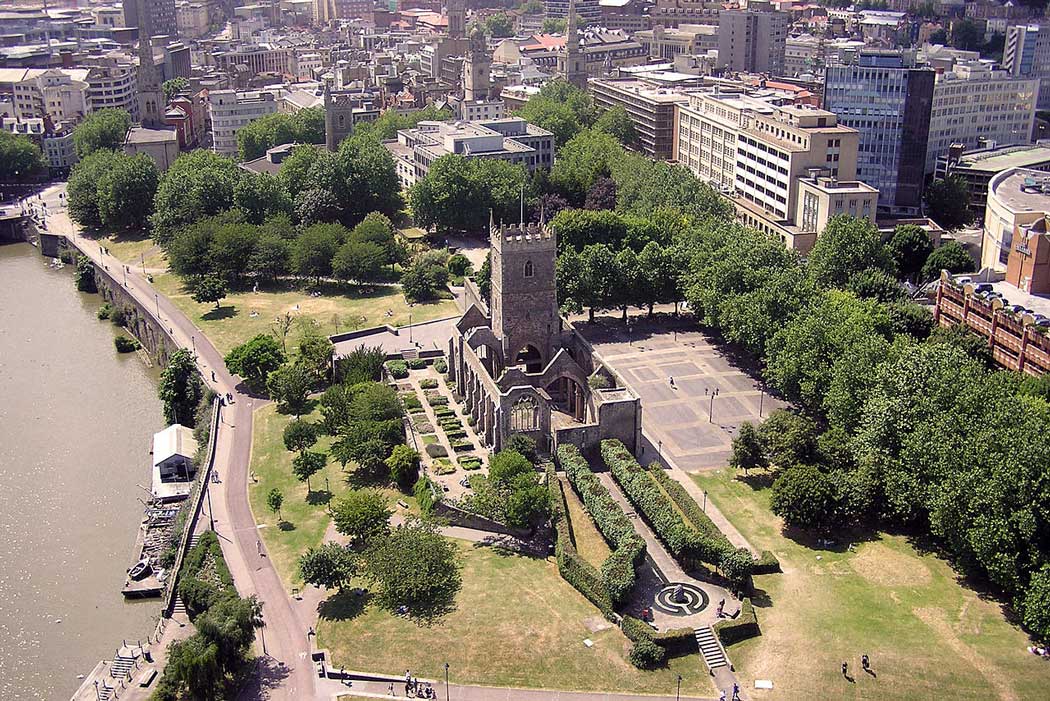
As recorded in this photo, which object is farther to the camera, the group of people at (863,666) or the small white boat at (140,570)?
the small white boat at (140,570)

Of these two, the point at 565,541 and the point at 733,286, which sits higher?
the point at 733,286

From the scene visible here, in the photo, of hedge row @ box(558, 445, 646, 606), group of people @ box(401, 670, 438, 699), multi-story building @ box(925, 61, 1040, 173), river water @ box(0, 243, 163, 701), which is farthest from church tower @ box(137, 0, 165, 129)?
group of people @ box(401, 670, 438, 699)

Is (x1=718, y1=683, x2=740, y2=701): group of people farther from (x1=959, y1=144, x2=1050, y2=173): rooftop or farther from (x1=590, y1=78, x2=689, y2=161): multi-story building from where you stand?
(x1=590, y1=78, x2=689, y2=161): multi-story building

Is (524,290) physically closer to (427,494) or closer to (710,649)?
(427,494)

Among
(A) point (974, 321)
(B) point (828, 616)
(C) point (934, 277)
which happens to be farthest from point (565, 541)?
(C) point (934, 277)

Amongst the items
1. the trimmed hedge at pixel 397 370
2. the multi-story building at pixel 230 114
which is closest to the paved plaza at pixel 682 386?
the trimmed hedge at pixel 397 370

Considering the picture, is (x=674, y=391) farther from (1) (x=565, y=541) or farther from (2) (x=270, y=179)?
(2) (x=270, y=179)

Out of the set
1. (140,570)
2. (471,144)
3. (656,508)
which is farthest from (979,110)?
(140,570)

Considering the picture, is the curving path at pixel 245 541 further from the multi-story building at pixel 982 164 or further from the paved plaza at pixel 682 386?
the multi-story building at pixel 982 164
